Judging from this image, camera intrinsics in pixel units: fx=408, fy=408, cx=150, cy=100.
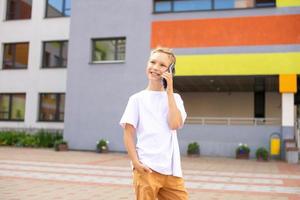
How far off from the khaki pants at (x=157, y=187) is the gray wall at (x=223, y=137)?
15.1m

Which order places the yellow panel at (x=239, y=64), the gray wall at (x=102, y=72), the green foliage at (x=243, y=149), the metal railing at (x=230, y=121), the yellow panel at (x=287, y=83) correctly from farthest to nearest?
the gray wall at (x=102, y=72) → the metal railing at (x=230, y=121) → the green foliage at (x=243, y=149) → the yellow panel at (x=239, y=64) → the yellow panel at (x=287, y=83)

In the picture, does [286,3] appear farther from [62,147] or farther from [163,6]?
[62,147]

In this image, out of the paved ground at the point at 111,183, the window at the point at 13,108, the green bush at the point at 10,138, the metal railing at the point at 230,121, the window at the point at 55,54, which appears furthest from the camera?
the window at the point at 13,108

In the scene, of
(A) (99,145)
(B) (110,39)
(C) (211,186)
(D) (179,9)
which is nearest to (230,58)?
(D) (179,9)

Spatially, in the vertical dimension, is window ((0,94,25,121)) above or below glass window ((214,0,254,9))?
below

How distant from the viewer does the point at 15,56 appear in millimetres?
Answer: 24422

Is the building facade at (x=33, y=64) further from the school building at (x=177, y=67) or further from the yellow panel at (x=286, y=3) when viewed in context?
the yellow panel at (x=286, y=3)

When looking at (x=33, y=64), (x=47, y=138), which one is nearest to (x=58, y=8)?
(x=33, y=64)

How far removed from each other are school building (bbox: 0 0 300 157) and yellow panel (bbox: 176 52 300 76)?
0.04 metres

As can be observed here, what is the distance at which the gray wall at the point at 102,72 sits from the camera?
62.4ft

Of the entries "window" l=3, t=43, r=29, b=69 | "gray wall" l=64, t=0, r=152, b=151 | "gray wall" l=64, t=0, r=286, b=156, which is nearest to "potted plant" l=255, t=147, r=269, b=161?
"gray wall" l=64, t=0, r=286, b=156

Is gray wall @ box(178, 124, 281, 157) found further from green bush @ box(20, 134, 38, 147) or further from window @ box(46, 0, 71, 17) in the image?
window @ box(46, 0, 71, 17)

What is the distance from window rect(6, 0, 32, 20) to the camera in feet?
80.9

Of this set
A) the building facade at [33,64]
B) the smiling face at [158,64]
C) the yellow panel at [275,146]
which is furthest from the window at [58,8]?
the smiling face at [158,64]
